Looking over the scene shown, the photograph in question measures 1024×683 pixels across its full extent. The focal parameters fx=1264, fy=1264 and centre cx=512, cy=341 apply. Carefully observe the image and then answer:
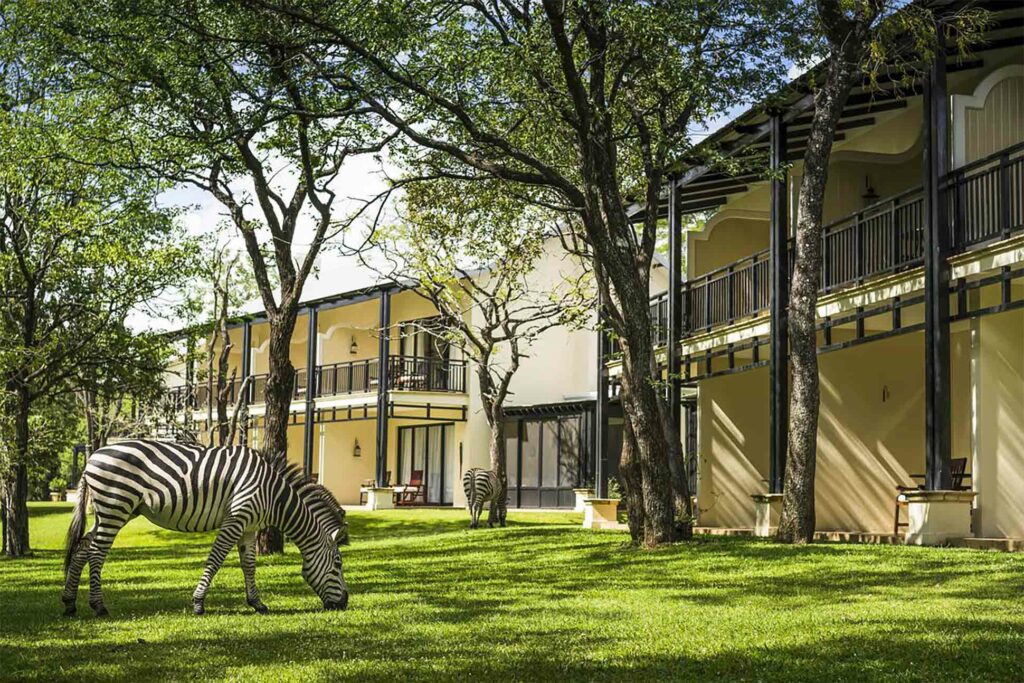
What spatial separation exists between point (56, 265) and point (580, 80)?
11.8 m

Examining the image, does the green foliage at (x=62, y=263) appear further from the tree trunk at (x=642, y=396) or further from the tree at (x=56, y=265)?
the tree trunk at (x=642, y=396)

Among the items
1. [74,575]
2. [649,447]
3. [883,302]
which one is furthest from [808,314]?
[74,575]

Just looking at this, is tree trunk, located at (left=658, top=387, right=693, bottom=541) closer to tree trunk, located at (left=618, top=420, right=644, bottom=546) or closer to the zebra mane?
tree trunk, located at (left=618, top=420, right=644, bottom=546)

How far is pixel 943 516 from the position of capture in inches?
579

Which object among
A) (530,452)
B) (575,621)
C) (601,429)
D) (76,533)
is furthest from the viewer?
(530,452)

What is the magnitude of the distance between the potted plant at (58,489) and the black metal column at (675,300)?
33.1m

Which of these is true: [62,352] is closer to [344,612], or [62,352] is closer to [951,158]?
[344,612]

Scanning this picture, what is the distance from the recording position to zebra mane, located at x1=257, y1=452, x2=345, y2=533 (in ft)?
36.5

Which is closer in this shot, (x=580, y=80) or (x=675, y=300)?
(x=580, y=80)

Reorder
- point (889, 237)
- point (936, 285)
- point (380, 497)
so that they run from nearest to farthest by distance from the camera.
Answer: point (936, 285) < point (889, 237) < point (380, 497)

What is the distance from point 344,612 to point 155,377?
14.2 m

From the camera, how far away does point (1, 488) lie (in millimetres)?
22672

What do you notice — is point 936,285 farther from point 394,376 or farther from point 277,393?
point 394,376

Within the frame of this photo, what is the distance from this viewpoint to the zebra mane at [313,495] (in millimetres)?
11117
